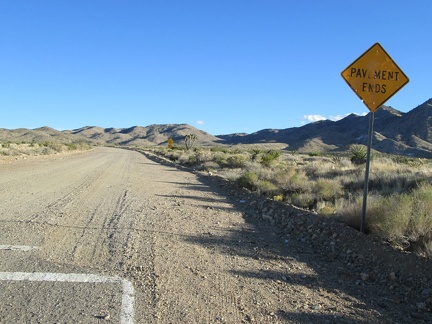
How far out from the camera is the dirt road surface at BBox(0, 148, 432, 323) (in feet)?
15.4

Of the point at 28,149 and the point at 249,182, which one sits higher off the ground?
the point at 28,149

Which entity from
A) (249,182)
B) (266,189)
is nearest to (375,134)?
(249,182)

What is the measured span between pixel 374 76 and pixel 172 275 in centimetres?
554

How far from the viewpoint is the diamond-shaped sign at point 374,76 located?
802 centimetres

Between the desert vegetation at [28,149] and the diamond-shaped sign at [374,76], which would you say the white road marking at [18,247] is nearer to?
the diamond-shaped sign at [374,76]

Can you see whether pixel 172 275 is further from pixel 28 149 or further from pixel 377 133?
pixel 377 133

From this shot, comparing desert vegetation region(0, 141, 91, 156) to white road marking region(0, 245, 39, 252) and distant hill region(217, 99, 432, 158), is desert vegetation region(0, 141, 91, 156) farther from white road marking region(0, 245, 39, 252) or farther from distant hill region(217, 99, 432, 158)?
distant hill region(217, 99, 432, 158)

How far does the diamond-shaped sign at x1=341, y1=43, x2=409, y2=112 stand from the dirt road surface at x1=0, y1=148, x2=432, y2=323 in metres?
3.14

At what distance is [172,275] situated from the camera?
5926 mm

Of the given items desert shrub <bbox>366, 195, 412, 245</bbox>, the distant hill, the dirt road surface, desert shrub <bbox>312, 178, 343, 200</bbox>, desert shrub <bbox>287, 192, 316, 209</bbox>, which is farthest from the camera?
the distant hill

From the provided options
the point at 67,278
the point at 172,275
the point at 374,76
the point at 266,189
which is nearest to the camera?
the point at 67,278

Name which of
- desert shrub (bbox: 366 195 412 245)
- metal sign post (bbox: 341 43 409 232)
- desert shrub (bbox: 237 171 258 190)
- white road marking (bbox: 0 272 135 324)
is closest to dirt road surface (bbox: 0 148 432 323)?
white road marking (bbox: 0 272 135 324)

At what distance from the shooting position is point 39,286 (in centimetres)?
519

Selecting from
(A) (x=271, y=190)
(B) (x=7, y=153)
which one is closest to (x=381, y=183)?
(A) (x=271, y=190)
